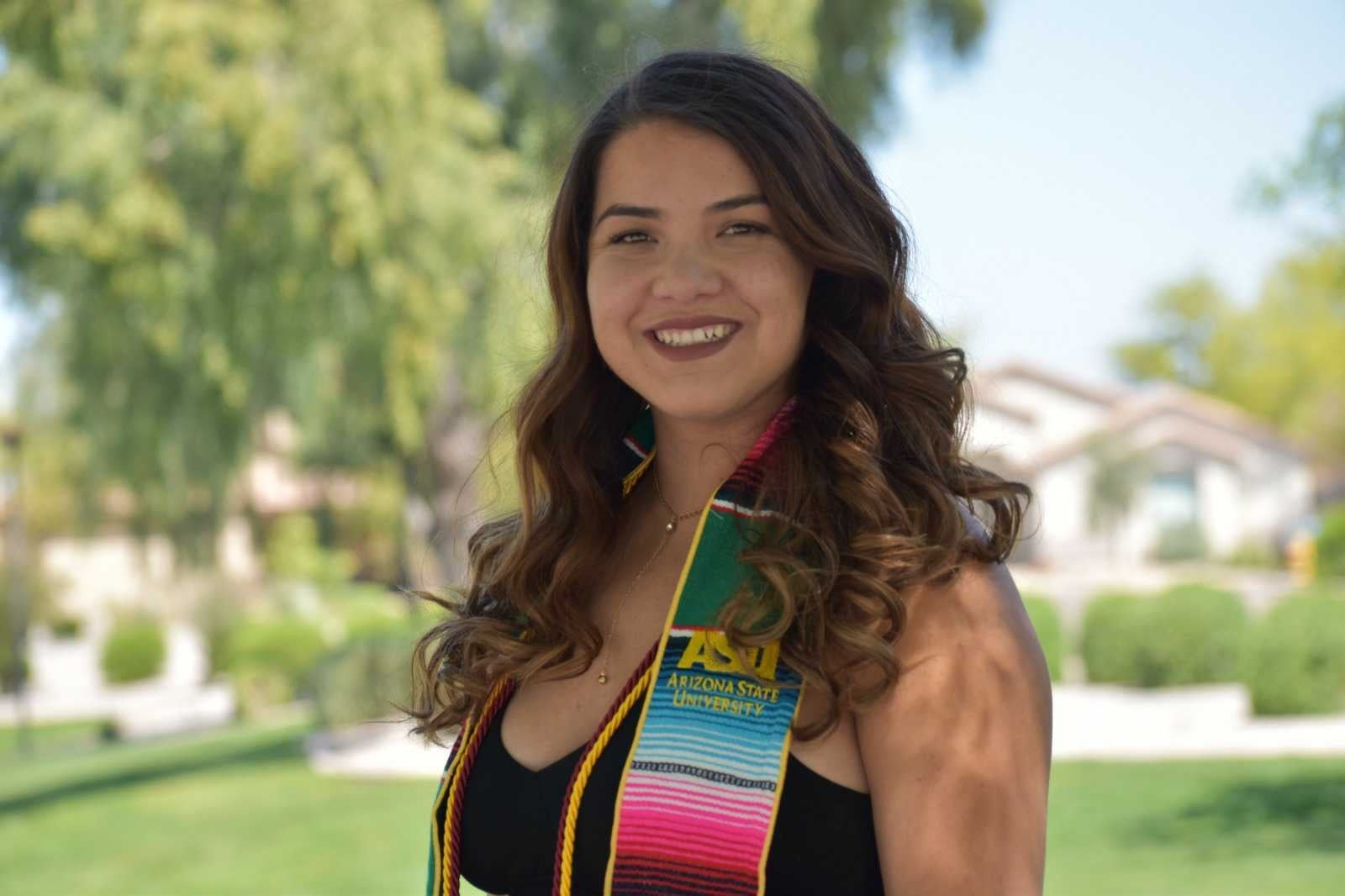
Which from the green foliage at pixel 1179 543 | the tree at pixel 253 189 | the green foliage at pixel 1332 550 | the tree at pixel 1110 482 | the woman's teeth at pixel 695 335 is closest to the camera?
the woman's teeth at pixel 695 335

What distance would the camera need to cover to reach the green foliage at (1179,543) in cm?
4153

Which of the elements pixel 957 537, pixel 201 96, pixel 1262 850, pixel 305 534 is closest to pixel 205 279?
pixel 201 96

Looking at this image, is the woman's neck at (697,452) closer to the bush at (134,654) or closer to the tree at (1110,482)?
the bush at (134,654)

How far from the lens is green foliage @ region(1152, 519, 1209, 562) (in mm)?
41531

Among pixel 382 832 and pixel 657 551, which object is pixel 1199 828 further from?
pixel 657 551

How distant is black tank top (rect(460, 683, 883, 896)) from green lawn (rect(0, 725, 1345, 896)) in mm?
6289

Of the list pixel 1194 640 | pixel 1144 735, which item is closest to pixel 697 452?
pixel 1144 735

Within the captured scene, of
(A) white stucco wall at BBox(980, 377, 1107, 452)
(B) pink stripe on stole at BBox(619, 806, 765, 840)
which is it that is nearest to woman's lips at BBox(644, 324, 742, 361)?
(B) pink stripe on stole at BBox(619, 806, 765, 840)

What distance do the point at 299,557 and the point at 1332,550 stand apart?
2135cm

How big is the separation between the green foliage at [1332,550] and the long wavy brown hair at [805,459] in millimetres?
25199

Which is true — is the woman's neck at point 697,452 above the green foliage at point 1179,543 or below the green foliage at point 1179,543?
above

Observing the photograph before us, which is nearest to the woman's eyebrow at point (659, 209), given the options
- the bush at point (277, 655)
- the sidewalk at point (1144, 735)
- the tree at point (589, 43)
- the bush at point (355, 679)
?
the tree at point (589, 43)

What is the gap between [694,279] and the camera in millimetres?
1787

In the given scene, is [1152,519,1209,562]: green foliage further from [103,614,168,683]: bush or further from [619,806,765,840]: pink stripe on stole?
[619,806,765,840]: pink stripe on stole
